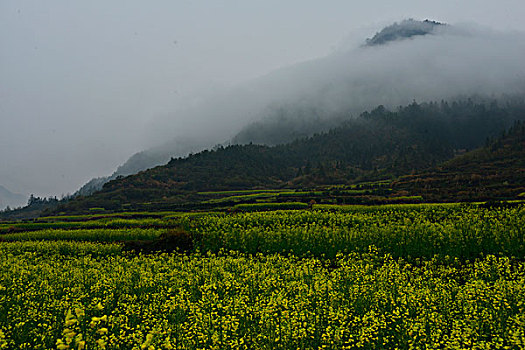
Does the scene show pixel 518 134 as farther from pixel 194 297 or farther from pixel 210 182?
pixel 194 297

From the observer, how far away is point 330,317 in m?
9.86

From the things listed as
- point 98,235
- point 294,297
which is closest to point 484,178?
point 98,235

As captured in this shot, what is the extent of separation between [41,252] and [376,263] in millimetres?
29472

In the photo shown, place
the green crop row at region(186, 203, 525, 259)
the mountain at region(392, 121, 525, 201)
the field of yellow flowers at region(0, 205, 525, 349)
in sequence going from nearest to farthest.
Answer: the field of yellow flowers at region(0, 205, 525, 349) → the green crop row at region(186, 203, 525, 259) → the mountain at region(392, 121, 525, 201)

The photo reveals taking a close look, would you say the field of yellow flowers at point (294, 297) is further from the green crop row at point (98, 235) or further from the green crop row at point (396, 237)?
the green crop row at point (98, 235)

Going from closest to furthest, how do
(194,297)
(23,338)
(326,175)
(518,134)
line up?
(23,338)
(194,297)
(518,134)
(326,175)

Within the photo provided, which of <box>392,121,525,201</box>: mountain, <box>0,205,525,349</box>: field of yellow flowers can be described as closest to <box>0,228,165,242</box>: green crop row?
<box>0,205,525,349</box>: field of yellow flowers

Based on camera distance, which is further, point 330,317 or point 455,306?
point 455,306

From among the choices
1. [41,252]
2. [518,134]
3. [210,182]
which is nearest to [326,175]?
[210,182]

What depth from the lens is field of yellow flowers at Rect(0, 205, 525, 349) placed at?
8.46 m

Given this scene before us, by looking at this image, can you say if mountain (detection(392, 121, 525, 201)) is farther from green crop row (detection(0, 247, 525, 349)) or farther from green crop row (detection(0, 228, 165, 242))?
green crop row (detection(0, 228, 165, 242))

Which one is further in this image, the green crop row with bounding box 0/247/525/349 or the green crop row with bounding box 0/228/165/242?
the green crop row with bounding box 0/228/165/242

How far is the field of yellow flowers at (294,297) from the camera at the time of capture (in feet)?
27.8

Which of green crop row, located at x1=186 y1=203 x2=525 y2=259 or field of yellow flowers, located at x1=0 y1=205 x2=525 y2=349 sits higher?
field of yellow flowers, located at x1=0 y1=205 x2=525 y2=349
